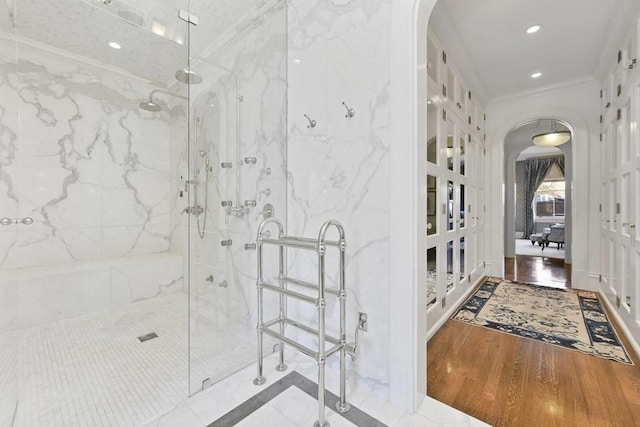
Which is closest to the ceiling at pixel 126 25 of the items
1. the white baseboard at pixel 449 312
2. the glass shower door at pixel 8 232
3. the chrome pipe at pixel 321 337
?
the glass shower door at pixel 8 232

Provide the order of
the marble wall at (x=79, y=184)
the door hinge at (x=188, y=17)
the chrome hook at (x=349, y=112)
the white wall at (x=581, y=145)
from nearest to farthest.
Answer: the chrome hook at (x=349, y=112)
the door hinge at (x=188, y=17)
the marble wall at (x=79, y=184)
the white wall at (x=581, y=145)

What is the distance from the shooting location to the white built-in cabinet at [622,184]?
209 cm

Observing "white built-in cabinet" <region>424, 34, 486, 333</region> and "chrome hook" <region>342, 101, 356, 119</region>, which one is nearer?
"chrome hook" <region>342, 101, 356, 119</region>

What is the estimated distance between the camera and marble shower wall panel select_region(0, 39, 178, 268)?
265 cm

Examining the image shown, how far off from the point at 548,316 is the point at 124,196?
4.88 metres

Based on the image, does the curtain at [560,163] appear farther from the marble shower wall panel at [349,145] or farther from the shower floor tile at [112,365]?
the shower floor tile at [112,365]

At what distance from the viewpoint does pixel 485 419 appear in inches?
55.9

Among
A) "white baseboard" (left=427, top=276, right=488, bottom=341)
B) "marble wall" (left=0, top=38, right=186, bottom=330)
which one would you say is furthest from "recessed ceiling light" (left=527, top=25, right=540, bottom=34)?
"marble wall" (left=0, top=38, right=186, bottom=330)

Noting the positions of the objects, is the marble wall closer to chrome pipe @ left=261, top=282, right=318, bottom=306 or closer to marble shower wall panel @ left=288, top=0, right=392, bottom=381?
chrome pipe @ left=261, top=282, right=318, bottom=306

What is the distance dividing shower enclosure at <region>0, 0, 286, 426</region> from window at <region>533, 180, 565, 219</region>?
35.6 ft

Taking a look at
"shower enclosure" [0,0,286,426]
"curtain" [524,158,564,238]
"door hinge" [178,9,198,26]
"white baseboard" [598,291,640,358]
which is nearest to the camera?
"shower enclosure" [0,0,286,426]

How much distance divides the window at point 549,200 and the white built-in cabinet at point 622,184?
7.45 metres

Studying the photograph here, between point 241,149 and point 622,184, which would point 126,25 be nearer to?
point 241,149

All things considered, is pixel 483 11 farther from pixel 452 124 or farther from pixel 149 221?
pixel 149 221
